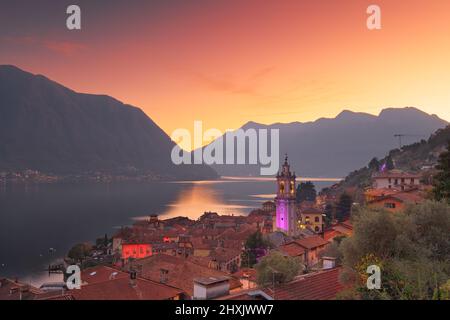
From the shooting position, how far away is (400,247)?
1218 centimetres

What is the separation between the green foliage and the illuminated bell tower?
4250cm

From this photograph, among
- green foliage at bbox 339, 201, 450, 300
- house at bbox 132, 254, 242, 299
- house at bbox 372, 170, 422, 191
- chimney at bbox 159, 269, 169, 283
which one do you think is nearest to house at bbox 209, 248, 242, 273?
house at bbox 132, 254, 242, 299

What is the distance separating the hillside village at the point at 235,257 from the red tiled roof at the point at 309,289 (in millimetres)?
30

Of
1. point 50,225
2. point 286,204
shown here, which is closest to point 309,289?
point 286,204

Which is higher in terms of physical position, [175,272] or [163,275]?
[175,272]

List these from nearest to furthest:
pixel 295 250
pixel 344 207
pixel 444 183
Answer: pixel 444 183 < pixel 295 250 < pixel 344 207

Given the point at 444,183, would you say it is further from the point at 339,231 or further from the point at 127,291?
the point at 339,231

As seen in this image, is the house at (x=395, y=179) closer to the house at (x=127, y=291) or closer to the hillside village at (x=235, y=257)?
the hillside village at (x=235, y=257)

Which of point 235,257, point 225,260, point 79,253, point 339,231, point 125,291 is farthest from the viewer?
point 79,253

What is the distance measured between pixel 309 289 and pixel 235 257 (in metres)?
36.6

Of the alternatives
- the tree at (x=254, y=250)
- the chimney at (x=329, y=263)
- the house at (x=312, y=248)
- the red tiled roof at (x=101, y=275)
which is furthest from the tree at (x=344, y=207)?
the chimney at (x=329, y=263)

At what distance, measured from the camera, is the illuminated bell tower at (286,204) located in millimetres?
56594

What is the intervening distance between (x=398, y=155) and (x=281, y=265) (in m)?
100
